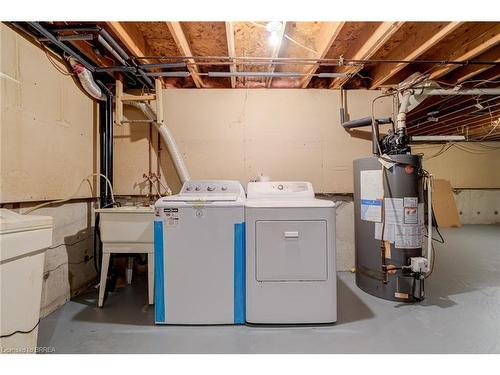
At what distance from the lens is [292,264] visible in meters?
1.79

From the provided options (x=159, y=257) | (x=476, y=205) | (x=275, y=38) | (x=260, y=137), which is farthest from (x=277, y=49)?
(x=476, y=205)

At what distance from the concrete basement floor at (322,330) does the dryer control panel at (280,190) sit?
3.40ft

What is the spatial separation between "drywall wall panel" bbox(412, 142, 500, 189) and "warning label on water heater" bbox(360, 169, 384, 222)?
5.93 meters

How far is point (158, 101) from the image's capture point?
265 cm

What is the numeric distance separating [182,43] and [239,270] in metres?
2.02

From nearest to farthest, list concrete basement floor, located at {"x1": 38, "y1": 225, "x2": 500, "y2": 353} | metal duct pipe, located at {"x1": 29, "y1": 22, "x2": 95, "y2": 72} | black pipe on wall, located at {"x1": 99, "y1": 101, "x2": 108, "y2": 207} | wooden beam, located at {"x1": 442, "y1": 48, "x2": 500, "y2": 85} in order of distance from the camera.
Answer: concrete basement floor, located at {"x1": 38, "y1": 225, "x2": 500, "y2": 353} → metal duct pipe, located at {"x1": 29, "y1": 22, "x2": 95, "y2": 72} → wooden beam, located at {"x1": 442, "y1": 48, "x2": 500, "y2": 85} → black pipe on wall, located at {"x1": 99, "y1": 101, "x2": 108, "y2": 207}

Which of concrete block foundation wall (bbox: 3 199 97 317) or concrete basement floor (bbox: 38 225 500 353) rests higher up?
concrete block foundation wall (bbox: 3 199 97 317)

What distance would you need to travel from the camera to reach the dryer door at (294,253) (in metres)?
1.79

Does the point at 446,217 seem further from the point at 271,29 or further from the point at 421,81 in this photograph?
the point at 271,29

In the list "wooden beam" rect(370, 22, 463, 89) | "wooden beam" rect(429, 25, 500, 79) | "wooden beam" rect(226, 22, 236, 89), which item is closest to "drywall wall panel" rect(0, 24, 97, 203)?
"wooden beam" rect(226, 22, 236, 89)

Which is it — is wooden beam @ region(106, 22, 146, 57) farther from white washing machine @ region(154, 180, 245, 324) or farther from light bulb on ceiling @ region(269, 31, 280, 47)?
white washing machine @ region(154, 180, 245, 324)

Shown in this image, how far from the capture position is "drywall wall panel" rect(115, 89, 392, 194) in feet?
9.49

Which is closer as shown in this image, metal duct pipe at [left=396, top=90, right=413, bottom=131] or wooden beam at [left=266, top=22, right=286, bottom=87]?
wooden beam at [left=266, top=22, right=286, bottom=87]

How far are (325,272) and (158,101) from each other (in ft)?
7.89
